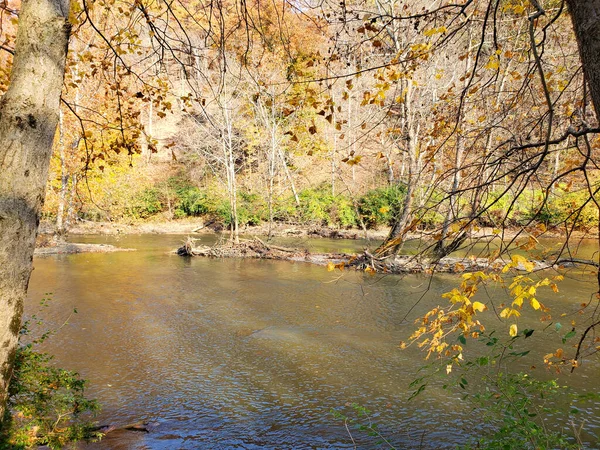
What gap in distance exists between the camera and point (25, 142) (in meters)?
2.04

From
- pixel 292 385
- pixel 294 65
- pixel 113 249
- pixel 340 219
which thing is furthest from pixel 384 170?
pixel 294 65

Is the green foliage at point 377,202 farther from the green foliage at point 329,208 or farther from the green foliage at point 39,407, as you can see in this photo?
the green foliage at point 39,407

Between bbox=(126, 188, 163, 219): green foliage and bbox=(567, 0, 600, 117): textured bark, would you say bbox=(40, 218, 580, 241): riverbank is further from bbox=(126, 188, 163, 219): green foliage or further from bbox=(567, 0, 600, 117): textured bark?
bbox=(567, 0, 600, 117): textured bark

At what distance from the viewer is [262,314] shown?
28.7 feet

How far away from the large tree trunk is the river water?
6.53ft

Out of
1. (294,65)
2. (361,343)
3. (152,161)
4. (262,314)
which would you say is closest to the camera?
(294,65)

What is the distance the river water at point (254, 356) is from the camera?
457 centimetres

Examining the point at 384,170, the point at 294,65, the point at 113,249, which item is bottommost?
the point at 113,249

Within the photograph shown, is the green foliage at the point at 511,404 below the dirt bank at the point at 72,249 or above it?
below

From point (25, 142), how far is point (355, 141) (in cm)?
221

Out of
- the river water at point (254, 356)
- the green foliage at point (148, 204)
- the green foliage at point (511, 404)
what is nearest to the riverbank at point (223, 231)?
the green foliage at point (148, 204)

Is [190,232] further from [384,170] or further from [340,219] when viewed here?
[384,170]

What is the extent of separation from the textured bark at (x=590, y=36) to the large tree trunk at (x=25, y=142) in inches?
87.9

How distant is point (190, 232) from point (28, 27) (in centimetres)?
2080
